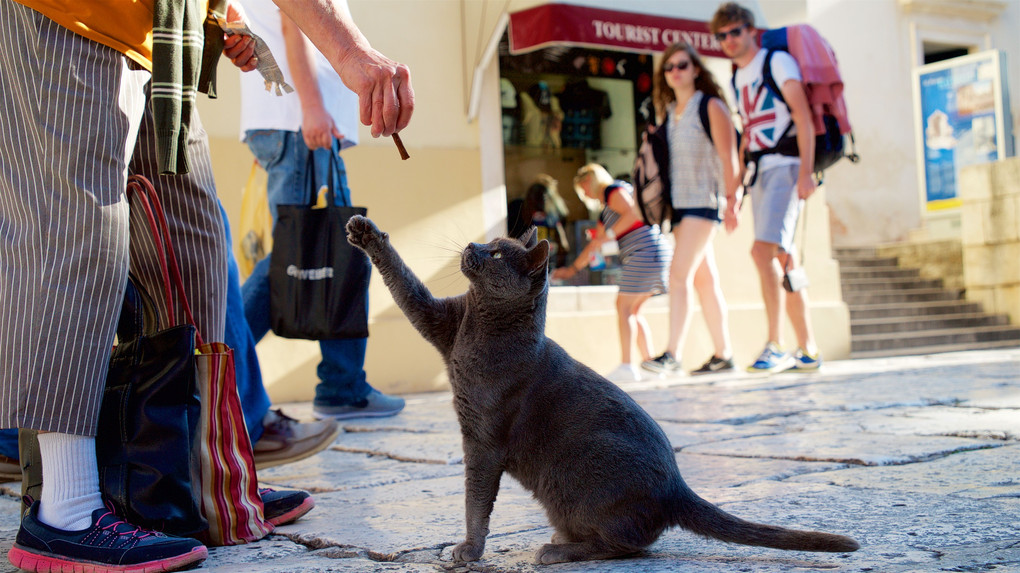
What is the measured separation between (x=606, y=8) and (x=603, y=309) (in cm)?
227

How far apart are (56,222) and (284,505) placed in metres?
0.84

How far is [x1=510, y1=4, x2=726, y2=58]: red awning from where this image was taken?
6.04 metres

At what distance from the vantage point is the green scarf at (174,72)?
1.74m

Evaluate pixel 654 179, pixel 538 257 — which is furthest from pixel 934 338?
pixel 538 257

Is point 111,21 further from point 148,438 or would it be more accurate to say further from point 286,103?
point 286,103

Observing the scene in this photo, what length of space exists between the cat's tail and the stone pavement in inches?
1.8

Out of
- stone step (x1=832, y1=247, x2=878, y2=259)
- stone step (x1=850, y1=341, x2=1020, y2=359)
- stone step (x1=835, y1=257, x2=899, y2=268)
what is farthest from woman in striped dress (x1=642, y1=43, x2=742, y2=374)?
stone step (x1=832, y1=247, x2=878, y2=259)

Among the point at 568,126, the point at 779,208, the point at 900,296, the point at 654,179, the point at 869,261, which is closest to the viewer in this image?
the point at 779,208

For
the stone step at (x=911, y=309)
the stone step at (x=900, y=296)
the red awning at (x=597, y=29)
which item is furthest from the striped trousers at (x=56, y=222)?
the stone step at (x=900, y=296)

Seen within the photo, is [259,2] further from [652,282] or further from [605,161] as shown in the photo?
[605,161]

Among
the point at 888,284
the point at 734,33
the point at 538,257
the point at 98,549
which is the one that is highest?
the point at 734,33

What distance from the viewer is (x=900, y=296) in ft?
31.2

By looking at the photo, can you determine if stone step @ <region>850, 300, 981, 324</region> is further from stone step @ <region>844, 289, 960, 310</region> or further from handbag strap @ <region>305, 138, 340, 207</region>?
handbag strap @ <region>305, 138, 340, 207</region>

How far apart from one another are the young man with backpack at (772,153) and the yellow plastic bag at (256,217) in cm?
291
